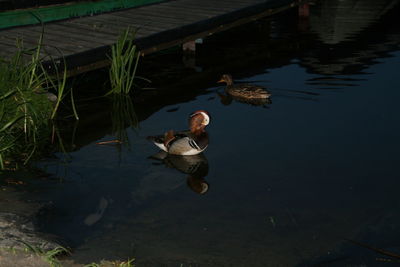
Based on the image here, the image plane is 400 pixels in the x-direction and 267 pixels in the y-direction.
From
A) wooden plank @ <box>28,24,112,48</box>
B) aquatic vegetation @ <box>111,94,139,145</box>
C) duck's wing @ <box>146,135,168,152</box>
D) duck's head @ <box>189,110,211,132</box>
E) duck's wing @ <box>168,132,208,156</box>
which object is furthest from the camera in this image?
wooden plank @ <box>28,24,112,48</box>

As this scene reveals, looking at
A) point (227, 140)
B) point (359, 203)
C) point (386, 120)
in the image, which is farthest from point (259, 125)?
point (359, 203)

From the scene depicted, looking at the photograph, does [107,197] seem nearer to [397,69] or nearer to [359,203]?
[359,203]

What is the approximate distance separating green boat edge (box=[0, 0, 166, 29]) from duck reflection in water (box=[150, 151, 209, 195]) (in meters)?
4.30

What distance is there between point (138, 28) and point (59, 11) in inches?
97.7

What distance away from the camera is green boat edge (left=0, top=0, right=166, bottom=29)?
12.8 m

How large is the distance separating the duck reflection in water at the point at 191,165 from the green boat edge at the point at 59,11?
4301 mm

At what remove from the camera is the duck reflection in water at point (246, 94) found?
11334 millimetres

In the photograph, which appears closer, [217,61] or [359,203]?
[359,203]

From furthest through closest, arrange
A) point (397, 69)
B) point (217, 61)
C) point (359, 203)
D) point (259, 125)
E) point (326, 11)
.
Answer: point (326, 11) → point (217, 61) → point (397, 69) → point (259, 125) → point (359, 203)

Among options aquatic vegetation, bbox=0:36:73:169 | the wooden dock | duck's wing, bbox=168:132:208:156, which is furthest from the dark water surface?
the wooden dock

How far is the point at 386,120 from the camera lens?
34.4 feet

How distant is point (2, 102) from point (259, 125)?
411cm

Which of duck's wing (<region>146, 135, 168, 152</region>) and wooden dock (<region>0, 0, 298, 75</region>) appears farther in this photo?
wooden dock (<region>0, 0, 298, 75</region>)

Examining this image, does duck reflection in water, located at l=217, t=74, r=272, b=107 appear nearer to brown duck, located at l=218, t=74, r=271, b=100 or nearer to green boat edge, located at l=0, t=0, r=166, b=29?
brown duck, located at l=218, t=74, r=271, b=100
